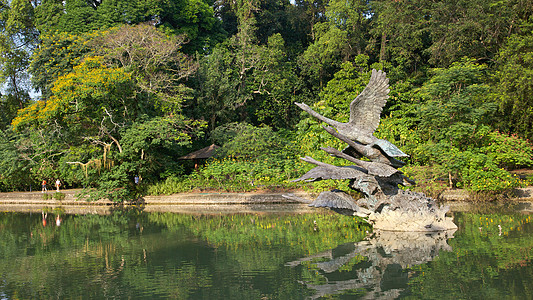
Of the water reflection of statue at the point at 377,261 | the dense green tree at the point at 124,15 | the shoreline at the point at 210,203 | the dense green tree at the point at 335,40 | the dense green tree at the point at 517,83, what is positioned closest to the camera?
the water reflection of statue at the point at 377,261

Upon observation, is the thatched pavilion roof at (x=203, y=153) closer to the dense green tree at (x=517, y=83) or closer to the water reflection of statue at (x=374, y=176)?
the water reflection of statue at (x=374, y=176)

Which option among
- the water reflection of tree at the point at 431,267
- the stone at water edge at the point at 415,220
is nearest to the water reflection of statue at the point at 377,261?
the water reflection of tree at the point at 431,267

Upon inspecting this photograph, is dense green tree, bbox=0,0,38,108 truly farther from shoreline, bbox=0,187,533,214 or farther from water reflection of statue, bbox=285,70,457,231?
water reflection of statue, bbox=285,70,457,231

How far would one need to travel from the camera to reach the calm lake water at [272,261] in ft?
20.4

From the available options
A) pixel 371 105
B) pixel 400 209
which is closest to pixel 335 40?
pixel 371 105

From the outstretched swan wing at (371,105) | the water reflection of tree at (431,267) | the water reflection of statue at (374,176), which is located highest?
the outstretched swan wing at (371,105)

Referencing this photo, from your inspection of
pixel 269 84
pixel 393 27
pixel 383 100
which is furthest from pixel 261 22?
pixel 383 100

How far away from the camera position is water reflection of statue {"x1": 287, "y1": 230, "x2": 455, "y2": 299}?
619 cm

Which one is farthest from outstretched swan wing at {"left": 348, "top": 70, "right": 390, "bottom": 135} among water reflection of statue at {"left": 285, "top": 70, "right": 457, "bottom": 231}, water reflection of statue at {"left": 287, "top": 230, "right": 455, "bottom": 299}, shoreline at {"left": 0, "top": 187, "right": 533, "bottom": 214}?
shoreline at {"left": 0, "top": 187, "right": 533, "bottom": 214}

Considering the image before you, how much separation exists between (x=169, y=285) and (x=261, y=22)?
2432 cm

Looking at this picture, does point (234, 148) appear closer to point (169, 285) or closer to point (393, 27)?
point (393, 27)

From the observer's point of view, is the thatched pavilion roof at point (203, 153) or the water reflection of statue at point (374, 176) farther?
the thatched pavilion roof at point (203, 153)

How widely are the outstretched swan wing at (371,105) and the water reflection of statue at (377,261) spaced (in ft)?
7.95

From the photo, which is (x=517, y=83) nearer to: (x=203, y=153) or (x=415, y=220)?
(x=415, y=220)
